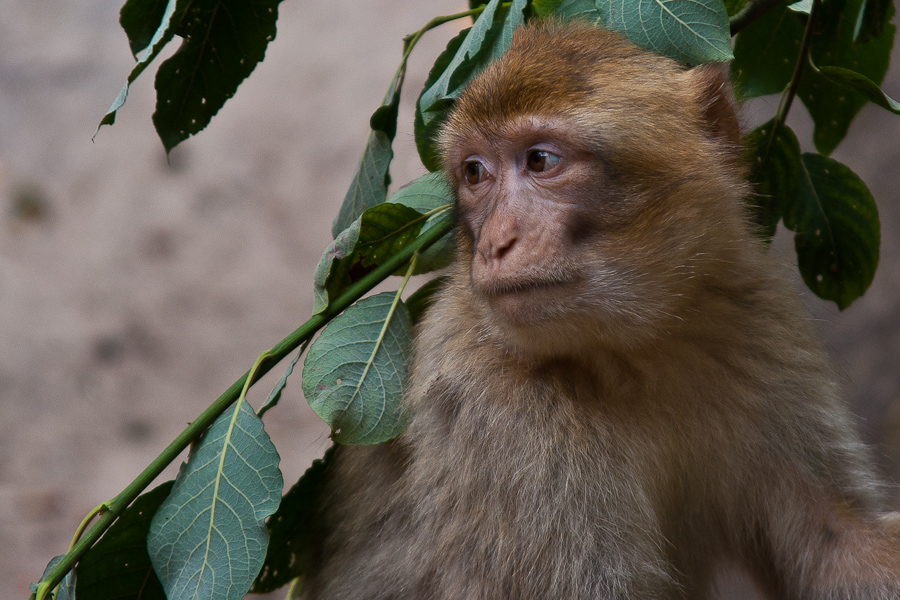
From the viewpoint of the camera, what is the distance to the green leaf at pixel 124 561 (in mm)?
1887

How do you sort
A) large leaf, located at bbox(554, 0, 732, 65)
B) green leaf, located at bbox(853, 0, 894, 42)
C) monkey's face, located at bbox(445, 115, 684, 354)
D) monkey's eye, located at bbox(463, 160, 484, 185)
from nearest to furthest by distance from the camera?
large leaf, located at bbox(554, 0, 732, 65), monkey's face, located at bbox(445, 115, 684, 354), monkey's eye, located at bbox(463, 160, 484, 185), green leaf, located at bbox(853, 0, 894, 42)

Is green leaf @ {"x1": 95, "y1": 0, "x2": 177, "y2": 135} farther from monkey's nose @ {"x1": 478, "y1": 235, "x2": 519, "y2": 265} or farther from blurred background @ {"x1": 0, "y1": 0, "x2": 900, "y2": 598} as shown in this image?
blurred background @ {"x1": 0, "y1": 0, "x2": 900, "y2": 598}

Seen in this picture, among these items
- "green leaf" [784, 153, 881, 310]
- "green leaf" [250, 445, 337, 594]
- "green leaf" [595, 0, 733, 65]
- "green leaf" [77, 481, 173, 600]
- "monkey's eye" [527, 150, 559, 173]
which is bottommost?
"green leaf" [784, 153, 881, 310]

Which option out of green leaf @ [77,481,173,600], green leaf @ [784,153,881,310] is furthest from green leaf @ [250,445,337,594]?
green leaf @ [784,153,881,310]

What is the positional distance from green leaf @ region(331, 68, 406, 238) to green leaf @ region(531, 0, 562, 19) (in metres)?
0.38

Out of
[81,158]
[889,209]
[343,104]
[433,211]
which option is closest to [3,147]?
[81,158]

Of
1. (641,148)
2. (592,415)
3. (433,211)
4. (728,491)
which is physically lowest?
(728,491)

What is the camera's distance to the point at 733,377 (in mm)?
2025

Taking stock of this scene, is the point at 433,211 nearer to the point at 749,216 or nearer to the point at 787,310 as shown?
the point at 749,216

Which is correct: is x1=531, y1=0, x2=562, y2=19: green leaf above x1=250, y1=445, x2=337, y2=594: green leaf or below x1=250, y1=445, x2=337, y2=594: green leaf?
above

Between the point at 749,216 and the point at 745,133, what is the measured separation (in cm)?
21

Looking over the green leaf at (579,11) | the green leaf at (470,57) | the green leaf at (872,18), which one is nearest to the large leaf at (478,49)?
the green leaf at (470,57)

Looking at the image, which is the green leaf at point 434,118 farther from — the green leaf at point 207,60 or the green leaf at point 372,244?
the green leaf at point 207,60

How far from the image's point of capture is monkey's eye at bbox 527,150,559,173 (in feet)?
6.01
